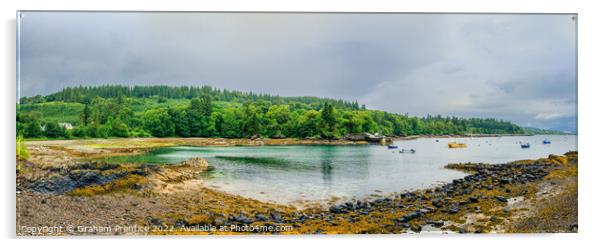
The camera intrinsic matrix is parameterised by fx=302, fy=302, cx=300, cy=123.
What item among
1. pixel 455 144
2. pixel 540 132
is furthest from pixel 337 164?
pixel 540 132

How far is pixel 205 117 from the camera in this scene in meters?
4.24

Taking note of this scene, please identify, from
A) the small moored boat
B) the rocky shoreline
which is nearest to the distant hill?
the rocky shoreline

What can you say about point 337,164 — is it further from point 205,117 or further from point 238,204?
point 205,117

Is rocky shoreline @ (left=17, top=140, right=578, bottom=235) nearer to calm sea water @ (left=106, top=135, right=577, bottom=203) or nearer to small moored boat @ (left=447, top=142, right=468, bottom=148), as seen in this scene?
calm sea water @ (left=106, top=135, right=577, bottom=203)

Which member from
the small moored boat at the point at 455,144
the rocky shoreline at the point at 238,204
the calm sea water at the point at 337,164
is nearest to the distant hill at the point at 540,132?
the calm sea water at the point at 337,164

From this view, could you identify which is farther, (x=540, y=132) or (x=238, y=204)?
(x=540, y=132)

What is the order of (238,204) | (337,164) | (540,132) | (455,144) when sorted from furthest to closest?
(455,144) < (337,164) < (540,132) < (238,204)

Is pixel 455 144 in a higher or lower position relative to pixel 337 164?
higher

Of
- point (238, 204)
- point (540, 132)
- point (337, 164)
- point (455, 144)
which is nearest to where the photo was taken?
point (238, 204)

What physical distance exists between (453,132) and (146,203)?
4.11 metres

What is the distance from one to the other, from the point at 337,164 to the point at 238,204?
1.38m

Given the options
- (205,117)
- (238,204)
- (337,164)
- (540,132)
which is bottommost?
(238,204)

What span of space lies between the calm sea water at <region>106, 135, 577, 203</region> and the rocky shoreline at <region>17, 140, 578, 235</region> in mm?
137
